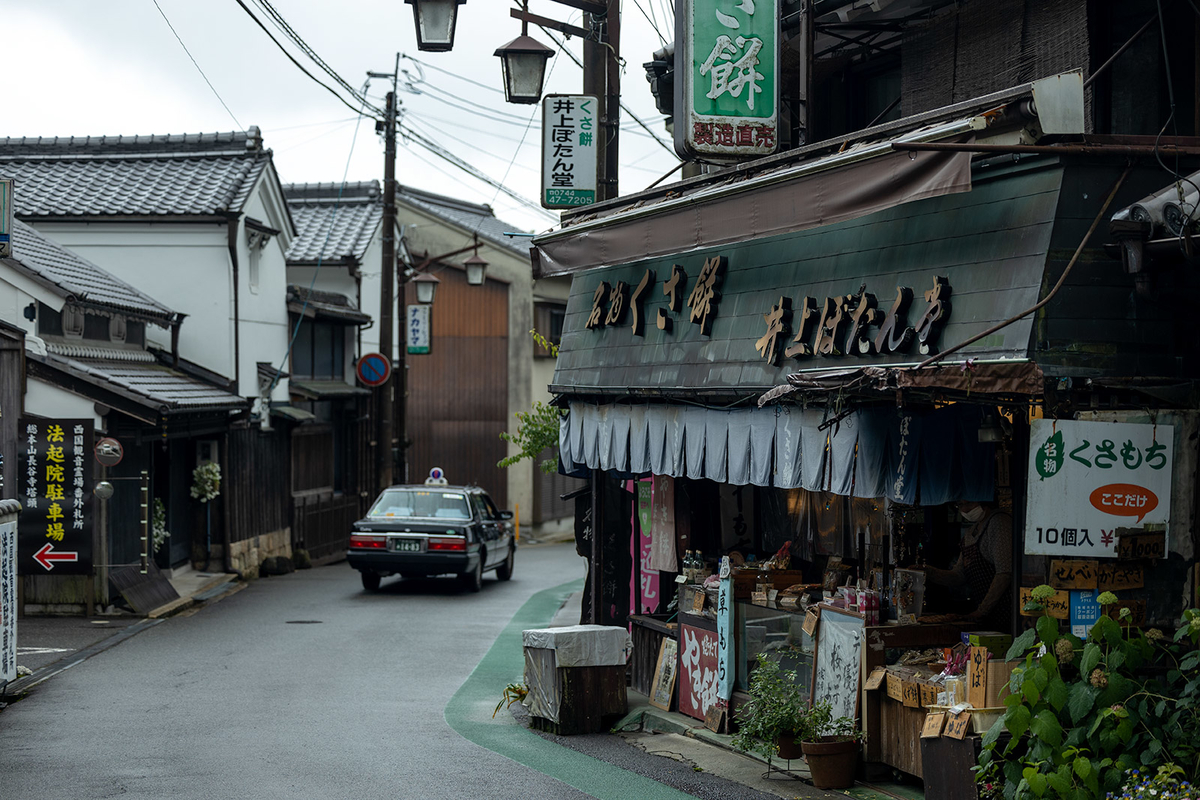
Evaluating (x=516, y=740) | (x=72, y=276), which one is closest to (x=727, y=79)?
(x=516, y=740)

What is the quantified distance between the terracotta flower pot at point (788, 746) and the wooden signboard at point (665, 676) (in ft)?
8.39

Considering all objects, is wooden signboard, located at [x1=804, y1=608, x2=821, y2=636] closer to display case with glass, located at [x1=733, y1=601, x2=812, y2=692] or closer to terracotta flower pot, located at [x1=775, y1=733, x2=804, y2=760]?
display case with glass, located at [x1=733, y1=601, x2=812, y2=692]

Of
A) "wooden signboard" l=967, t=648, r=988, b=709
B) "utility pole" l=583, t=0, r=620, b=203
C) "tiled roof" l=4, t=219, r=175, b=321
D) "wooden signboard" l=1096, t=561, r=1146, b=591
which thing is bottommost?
"wooden signboard" l=967, t=648, r=988, b=709

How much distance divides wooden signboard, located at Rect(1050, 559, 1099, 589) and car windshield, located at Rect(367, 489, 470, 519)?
17032 mm

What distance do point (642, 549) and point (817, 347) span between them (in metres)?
5.02

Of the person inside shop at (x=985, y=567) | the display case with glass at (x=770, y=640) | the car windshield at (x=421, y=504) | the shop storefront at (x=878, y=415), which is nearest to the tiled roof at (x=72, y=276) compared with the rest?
the car windshield at (x=421, y=504)

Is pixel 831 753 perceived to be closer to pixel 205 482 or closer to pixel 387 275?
pixel 205 482

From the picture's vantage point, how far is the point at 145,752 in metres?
10.8

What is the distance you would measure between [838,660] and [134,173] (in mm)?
22895

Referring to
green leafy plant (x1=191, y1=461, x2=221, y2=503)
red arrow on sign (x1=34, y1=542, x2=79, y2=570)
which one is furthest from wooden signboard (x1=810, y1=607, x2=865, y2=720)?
green leafy plant (x1=191, y1=461, x2=221, y2=503)

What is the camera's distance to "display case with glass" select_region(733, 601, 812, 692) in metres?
11.1

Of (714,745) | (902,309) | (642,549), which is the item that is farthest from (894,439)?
(642,549)

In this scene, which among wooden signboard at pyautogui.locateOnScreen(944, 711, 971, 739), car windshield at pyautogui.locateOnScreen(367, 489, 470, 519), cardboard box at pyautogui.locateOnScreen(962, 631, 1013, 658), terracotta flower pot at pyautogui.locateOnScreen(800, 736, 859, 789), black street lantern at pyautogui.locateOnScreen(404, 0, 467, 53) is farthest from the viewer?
car windshield at pyautogui.locateOnScreen(367, 489, 470, 519)

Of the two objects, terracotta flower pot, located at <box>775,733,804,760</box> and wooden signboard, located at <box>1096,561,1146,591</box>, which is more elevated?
wooden signboard, located at <box>1096,561,1146,591</box>
